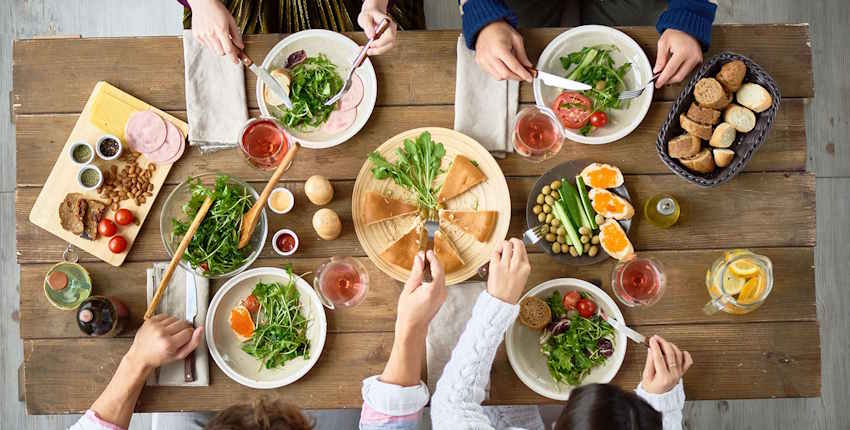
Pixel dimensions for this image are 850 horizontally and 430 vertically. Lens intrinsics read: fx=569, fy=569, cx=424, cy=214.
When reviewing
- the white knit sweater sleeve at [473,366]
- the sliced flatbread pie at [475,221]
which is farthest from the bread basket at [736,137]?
the white knit sweater sleeve at [473,366]

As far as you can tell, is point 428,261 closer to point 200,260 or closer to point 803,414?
point 200,260

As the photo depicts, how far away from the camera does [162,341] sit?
1.69 metres

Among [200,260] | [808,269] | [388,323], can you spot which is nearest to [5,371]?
[200,260]

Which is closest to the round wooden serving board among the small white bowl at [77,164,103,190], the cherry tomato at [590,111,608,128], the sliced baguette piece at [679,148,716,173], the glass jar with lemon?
the cherry tomato at [590,111,608,128]

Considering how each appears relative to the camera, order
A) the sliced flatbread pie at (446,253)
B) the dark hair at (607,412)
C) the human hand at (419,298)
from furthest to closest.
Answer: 1. the sliced flatbread pie at (446,253)
2. the human hand at (419,298)
3. the dark hair at (607,412)

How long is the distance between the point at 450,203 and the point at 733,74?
3.01ft

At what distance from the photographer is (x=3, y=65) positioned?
9.47 feet

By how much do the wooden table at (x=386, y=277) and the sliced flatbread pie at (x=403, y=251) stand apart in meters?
0.07

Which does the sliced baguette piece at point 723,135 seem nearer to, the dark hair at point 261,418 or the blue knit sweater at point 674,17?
the blue knit sweater at point 674,17

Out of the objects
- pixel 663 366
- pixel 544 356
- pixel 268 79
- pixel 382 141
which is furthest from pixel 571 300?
pixel 268 79

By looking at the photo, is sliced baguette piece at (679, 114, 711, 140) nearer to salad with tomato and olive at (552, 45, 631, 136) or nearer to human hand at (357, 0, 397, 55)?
salad with tomato and olive at (552, 45, 631, 136)

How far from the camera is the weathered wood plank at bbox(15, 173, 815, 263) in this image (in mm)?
1796

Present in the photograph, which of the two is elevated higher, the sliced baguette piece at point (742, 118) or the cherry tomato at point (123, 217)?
the sliced baguette piece at point (742, 118)

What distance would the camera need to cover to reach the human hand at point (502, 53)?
5.67 ft
